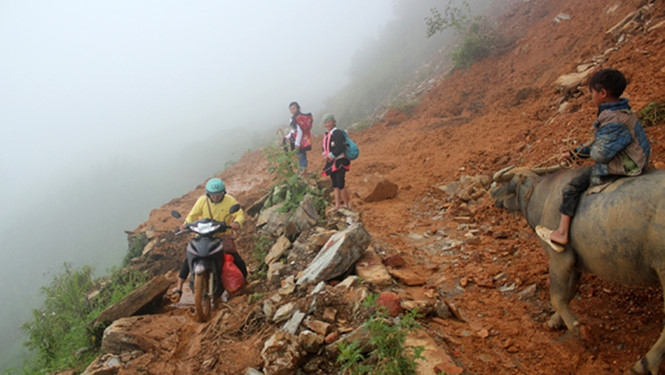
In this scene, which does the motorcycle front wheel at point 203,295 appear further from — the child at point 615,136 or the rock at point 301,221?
the child at point 615,136

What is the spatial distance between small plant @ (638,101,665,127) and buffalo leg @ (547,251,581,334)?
3.77 metres

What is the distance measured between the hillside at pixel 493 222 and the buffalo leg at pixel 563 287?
5.2 inches

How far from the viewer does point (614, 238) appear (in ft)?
8.86

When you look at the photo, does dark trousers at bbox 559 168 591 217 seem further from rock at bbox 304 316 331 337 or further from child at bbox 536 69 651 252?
rock at bbox 304 316 331 337

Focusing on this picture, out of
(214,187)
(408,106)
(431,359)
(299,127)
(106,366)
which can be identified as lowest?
(408,106)

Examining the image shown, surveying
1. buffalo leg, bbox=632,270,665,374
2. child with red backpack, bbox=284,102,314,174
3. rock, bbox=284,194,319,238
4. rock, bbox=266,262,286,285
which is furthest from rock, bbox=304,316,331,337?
child with red backpack, bbox=284,102,314,174

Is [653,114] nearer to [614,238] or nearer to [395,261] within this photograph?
[614,238]

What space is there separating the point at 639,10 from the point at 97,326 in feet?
47.4

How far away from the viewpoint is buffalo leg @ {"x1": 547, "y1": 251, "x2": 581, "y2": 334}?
10.3 ft

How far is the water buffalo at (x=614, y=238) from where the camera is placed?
8.26 ft

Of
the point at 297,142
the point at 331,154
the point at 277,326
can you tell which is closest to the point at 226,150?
the point at 297,142

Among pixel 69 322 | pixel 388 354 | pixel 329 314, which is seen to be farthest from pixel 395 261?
pixel 69 322

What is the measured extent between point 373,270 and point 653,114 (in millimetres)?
4973

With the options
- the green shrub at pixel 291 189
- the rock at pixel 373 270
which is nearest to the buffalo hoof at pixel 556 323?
the rock at pixel 373 270
